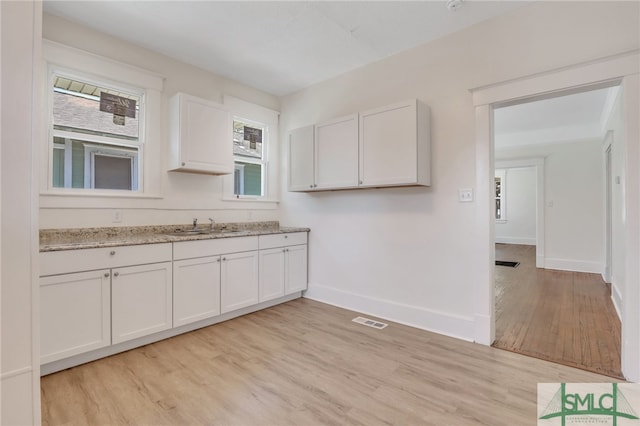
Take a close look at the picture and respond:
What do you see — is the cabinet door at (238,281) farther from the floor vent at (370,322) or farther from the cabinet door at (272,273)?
the floor vent at (370,322)

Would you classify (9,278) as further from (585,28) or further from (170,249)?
(585,28)

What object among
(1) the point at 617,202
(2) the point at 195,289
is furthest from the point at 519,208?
(2) the point at 195,289

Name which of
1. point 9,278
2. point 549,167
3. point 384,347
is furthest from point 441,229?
point 549,167

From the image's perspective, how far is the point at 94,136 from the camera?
283 centimetres

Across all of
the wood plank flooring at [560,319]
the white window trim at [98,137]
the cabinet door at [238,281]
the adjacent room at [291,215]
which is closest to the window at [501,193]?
the wood plank flooring at [560,319]

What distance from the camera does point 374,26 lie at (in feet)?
8.91

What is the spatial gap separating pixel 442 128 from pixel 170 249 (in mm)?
2722

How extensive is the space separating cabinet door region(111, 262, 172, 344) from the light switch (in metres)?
2.67

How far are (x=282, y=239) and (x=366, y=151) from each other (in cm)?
144

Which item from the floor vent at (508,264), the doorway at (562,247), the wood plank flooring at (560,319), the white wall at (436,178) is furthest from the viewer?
the floor vent at (508,264)

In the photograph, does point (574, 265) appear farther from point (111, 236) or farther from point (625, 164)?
point (111, 236)

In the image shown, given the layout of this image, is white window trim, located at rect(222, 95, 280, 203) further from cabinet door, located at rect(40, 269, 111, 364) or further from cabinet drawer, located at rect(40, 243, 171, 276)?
cabinet door, located at rect(40, 269, 111, 364)

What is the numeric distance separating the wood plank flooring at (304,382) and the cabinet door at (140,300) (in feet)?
0.61

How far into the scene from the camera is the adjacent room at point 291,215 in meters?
1.78
